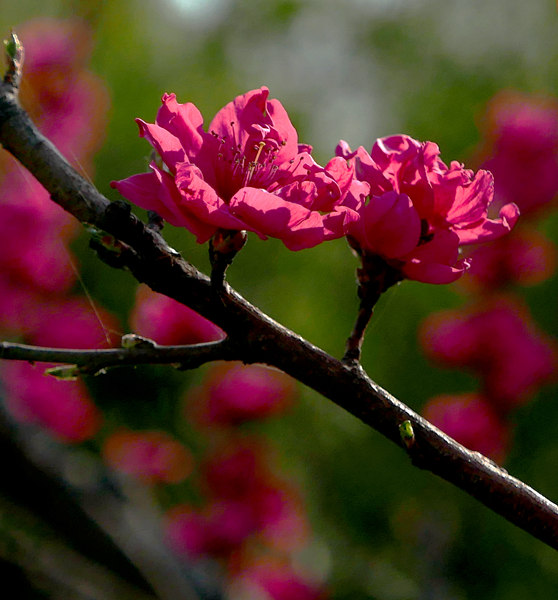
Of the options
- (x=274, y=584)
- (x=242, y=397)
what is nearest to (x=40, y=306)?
(x=242, y=397)

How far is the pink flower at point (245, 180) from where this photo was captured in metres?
0.52

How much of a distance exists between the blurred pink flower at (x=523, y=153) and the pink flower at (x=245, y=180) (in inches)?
44.7

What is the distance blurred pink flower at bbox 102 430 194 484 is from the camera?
1868 mm

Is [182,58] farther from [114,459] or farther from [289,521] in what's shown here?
[289,521]

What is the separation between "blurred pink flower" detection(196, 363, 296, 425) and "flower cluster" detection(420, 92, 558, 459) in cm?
35

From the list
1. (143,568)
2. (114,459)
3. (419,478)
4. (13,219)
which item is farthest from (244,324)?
(419,478)

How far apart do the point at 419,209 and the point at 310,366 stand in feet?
0.53

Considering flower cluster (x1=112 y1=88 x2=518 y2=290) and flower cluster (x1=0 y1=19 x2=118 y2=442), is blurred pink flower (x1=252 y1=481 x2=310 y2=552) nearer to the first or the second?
flower cluster (x1=0 y1=19 x2=118 y2=442)

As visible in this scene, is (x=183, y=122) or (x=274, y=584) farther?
(x=274, y=584)

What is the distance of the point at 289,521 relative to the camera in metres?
1.80

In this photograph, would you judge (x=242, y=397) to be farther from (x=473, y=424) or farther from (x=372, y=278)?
(x=372, y=278)

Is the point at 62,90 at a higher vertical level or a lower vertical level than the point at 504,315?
higher

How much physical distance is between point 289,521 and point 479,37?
259 centimetres

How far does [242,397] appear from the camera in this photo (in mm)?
1740
